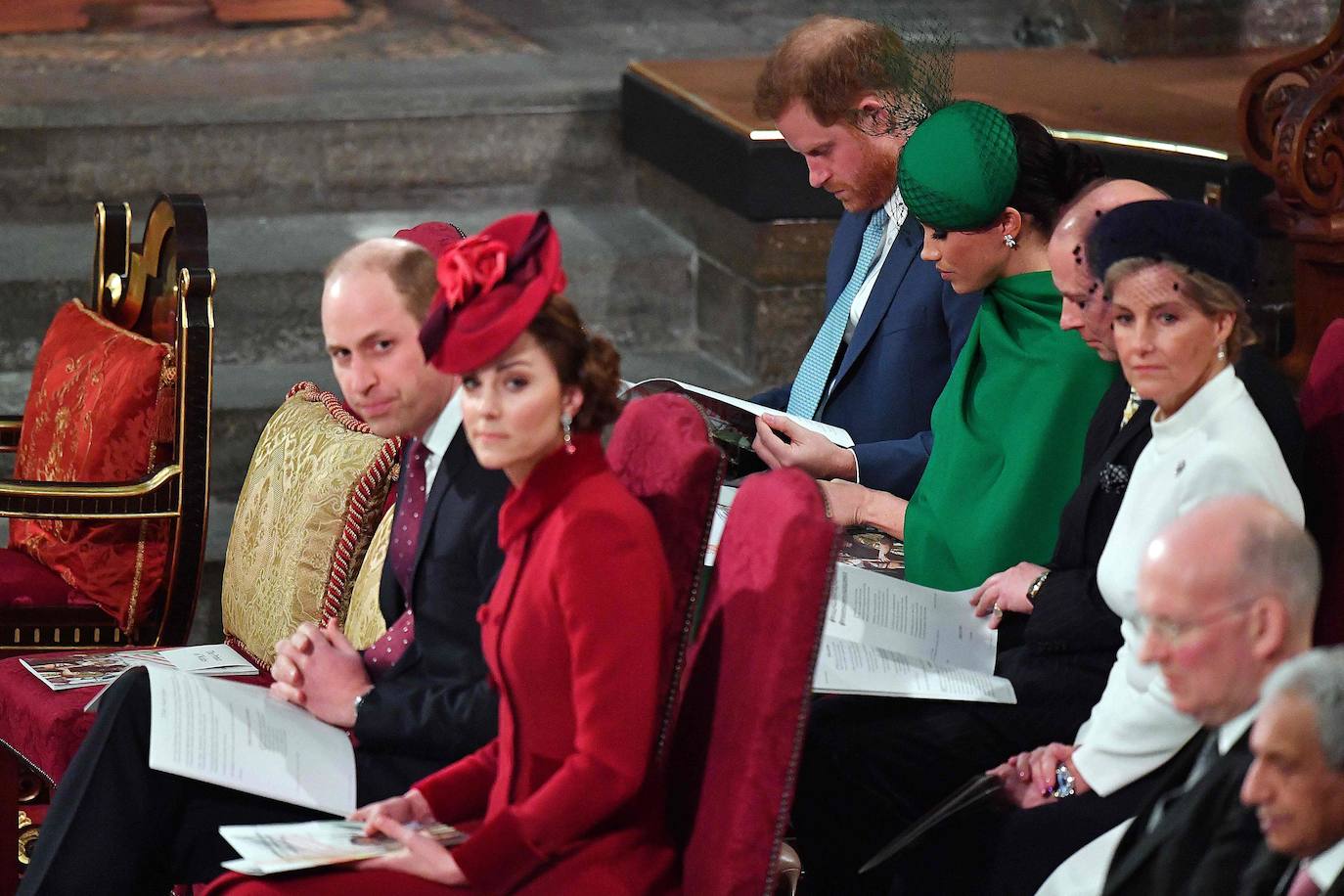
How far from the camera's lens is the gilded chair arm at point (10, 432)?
151 inches

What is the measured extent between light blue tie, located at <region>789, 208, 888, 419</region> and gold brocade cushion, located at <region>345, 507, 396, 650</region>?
0.80 metres

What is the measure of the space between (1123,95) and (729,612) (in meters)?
4.00

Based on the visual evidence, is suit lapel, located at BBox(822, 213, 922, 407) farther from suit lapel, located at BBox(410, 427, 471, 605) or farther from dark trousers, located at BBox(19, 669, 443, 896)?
dark trousers, located at BBox(19, 669, 443, 896)

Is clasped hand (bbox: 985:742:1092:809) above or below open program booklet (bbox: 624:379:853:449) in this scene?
below

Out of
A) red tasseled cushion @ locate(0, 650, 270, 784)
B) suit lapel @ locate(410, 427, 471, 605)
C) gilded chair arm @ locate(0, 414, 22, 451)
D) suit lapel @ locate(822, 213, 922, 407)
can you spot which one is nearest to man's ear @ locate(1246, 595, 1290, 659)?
suit lapel @ locate(410, 427, 471, 605)

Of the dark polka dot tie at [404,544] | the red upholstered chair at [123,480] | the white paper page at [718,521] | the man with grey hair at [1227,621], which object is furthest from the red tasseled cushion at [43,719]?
the man with grey hair at [1227,621]

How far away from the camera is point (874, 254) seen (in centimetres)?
324

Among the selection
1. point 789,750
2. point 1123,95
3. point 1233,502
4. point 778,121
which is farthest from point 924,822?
point 1123,95

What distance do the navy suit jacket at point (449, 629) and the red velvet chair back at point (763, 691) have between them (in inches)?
11.8

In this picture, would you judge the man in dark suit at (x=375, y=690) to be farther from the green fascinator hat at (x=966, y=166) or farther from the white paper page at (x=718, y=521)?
the green fascinator hat at (x=966, y=166)

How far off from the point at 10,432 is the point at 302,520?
1092mm

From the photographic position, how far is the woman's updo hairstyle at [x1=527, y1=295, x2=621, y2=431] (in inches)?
75.6

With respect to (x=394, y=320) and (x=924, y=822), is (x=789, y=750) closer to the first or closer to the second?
(x=924, y=822)

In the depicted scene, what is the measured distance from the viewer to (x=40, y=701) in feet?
9.64
